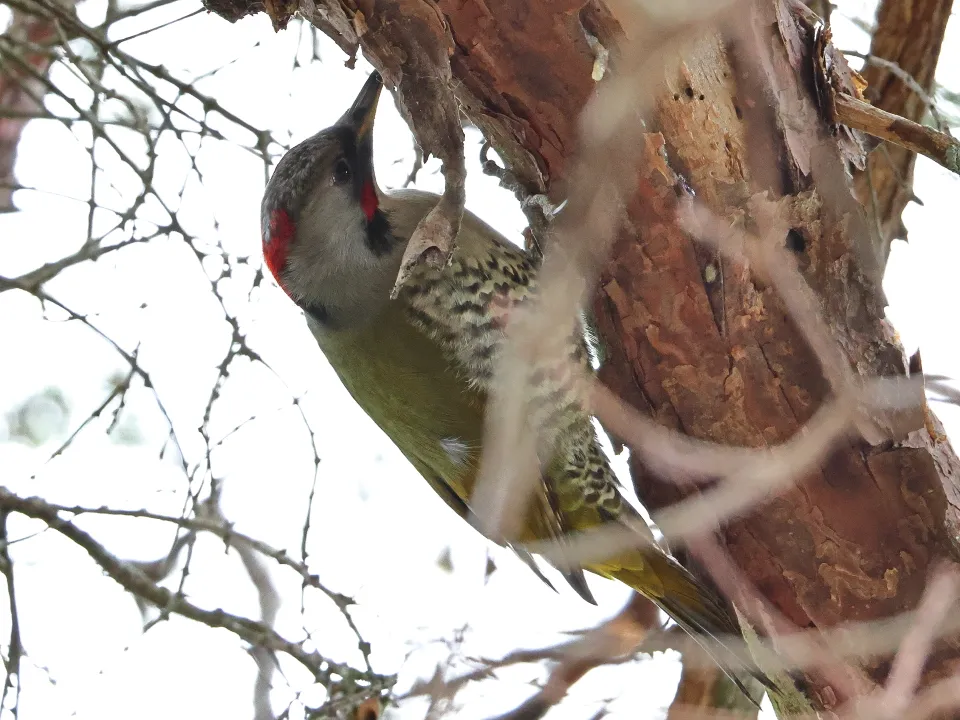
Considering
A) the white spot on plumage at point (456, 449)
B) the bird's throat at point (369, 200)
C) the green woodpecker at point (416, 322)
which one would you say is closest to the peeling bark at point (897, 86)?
the green woodpecker at point (416, 322)

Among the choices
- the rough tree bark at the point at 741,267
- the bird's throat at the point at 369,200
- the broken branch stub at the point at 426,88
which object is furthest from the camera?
the bird's throat at the point at 369,200

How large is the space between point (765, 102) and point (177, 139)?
1721mm

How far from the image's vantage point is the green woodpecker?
7.98 feet

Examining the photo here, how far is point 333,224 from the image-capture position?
8.45 feet

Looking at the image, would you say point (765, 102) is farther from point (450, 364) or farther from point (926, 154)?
point (450, 364)

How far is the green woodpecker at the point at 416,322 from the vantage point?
2.43 m

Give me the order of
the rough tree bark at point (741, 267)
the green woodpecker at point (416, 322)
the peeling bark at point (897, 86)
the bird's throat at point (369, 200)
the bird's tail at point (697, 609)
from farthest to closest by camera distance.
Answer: the peeling bark at point (897, 86)
the bird's throat at point (369, 200)
the green woodpecker at point (416, 322)
the bird's tail at point (697, 609)
the rough tree bark at point (741, 267)

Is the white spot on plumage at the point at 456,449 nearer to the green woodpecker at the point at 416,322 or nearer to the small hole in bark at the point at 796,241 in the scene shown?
the green woodpecker at the point at 416,322

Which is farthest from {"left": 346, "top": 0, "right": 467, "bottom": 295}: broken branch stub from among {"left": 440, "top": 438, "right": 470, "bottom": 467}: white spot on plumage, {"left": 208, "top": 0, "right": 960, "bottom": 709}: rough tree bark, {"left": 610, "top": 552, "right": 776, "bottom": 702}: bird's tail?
{"left": 610, "top": 552, "right": 776, "bottom": 702}: bird's tail

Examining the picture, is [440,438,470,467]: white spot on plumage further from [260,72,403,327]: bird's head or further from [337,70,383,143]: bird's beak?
[337,70,383,143]: bird's beak

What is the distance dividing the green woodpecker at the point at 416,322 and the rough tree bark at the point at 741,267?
1.57 ft

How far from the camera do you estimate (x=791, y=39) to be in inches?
68.8

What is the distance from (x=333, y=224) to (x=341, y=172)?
159 mm

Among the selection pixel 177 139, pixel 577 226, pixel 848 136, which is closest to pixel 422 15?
pixel 577 226
